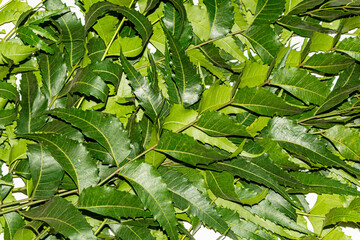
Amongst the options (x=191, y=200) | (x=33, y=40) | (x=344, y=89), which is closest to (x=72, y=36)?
(x=33, y=40)

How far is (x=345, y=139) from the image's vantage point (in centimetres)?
56

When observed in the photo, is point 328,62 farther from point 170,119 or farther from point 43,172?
point 43,172

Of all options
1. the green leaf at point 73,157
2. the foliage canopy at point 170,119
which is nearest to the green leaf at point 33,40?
the foliage canopy at point 170,119

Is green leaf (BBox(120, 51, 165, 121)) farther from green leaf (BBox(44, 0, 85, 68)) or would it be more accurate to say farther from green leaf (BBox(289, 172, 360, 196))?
green leaf (BBox(289, 172, 360, 196))

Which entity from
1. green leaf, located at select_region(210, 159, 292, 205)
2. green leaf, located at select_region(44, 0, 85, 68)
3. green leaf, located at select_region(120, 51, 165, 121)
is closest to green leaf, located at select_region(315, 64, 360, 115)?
green leaf, located at select_region(210, 159, 292, 205)

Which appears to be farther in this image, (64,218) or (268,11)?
(268,11)

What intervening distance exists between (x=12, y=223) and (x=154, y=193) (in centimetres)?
19

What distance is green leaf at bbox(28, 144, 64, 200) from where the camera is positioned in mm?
459

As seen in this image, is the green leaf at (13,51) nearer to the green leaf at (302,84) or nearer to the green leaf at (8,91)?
the green leaf at (8,91)

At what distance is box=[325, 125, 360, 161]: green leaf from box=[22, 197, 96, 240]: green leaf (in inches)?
14.5

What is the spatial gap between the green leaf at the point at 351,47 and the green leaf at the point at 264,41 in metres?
0.10

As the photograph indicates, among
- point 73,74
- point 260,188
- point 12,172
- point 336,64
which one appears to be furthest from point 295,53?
point 12,172

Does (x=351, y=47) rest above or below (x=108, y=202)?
above

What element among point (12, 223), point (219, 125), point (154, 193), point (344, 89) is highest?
point (344, 89)
